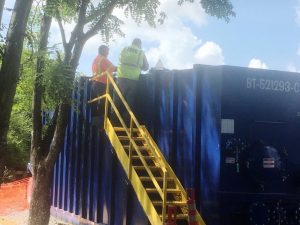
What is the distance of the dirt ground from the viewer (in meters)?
11.6

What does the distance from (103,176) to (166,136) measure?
85.7 inches

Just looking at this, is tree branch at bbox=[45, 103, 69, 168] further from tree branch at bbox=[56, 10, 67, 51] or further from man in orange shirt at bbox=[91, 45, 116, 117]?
tree branch at bbox=[56, 10, 67, 51]

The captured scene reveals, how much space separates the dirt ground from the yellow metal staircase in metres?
3.93

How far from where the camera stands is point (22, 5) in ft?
23.6

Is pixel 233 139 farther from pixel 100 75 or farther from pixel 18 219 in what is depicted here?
pixel 18 219

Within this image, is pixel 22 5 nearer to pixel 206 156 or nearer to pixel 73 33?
pixel 73 33

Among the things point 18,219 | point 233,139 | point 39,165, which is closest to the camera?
point 233,139

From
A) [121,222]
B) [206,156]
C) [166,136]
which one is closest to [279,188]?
[206,156]

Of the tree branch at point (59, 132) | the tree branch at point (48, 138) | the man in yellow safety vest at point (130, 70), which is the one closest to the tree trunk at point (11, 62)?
the man in yellow safety vest at point (130, 70)

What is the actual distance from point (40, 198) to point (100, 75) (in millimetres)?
3142

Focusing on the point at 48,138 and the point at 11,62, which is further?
the point at 48,138

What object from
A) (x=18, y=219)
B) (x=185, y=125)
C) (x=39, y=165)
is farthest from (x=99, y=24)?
(x=18, y=219)

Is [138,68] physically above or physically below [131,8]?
below

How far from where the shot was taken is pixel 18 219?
12.5 metres
